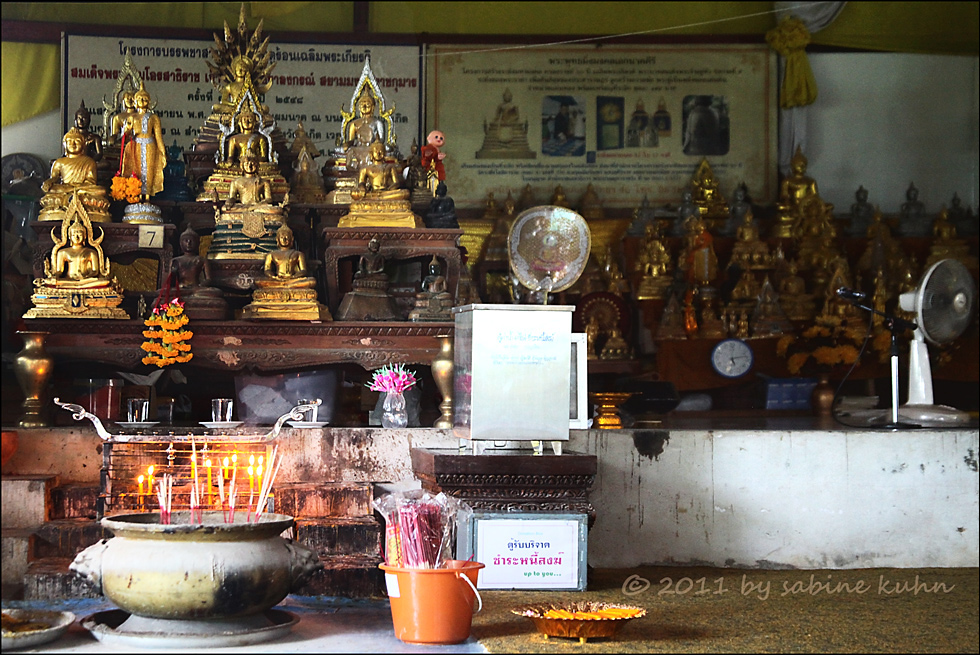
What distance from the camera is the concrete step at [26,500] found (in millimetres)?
4898

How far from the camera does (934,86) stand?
10.1 meters

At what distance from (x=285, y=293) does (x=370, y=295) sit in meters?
0.47

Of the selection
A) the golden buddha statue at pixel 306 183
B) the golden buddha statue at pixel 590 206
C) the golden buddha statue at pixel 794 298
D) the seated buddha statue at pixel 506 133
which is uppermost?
the seated buddha statue at pixel 506 133

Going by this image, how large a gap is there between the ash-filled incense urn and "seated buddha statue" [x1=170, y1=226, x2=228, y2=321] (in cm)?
229

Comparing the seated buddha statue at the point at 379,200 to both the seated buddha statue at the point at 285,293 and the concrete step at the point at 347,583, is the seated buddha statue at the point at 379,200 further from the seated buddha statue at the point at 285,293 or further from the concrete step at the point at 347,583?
the concrete step at the point at 347,583

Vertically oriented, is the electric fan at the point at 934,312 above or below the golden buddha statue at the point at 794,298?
below

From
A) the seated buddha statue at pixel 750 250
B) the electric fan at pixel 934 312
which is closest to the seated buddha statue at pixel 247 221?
the electric fan at pixel 934 312

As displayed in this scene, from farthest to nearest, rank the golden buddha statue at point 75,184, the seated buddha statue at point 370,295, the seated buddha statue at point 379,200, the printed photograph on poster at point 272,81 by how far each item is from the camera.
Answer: the printed photograph on poster at point 272,81
the seated buddha statue at point 379,200
the golden buddha statue at point 75,184
the seated buddha statue at point 370,295

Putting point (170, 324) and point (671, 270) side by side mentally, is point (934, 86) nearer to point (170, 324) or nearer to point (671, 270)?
point (671, 270)

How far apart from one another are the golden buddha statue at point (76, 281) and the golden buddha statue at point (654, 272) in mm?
4699

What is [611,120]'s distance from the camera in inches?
397

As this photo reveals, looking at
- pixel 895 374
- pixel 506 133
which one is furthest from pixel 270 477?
pixel 506 133

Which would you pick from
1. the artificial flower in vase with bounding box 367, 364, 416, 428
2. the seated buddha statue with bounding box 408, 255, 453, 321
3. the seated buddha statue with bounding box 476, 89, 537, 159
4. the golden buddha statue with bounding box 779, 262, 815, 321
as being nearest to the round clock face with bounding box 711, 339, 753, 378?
the golden buddha statue with bounding box 779, 262, 815, 321

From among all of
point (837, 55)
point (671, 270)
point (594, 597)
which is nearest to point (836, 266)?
point (671, 270)
